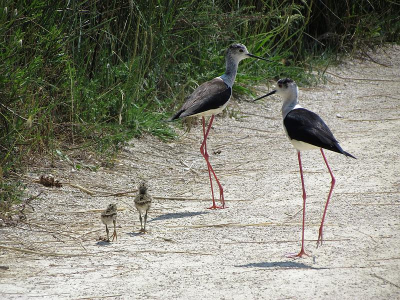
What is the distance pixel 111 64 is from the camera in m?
8.08

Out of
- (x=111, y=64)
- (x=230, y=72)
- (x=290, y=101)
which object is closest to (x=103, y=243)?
(x=290, y=101)

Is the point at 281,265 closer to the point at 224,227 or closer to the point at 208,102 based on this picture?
the point at 224,227

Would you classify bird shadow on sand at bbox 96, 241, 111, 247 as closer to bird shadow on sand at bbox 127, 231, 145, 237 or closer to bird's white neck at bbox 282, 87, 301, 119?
Answer: bird shadow on sand at bbox 127, 231, 145, 237

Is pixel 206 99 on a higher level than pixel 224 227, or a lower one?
higher

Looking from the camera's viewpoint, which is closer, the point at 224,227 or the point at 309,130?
the point at 309,130

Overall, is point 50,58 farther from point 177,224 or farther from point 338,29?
point 338,29

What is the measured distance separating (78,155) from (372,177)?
2836mm

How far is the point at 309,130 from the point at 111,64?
3582 millimetres

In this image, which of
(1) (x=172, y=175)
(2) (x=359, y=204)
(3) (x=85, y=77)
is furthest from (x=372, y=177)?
(3) (x=85, y=77)

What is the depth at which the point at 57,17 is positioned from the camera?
7.07 meters

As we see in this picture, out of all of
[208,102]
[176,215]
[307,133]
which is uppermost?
[307,133]

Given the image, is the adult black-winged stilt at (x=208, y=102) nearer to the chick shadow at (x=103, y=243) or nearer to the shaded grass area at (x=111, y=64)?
the shaded grass area at (x=111, y=64)

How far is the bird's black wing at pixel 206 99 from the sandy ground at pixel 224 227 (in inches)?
29.1

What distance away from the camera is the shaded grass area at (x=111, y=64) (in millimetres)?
6082
